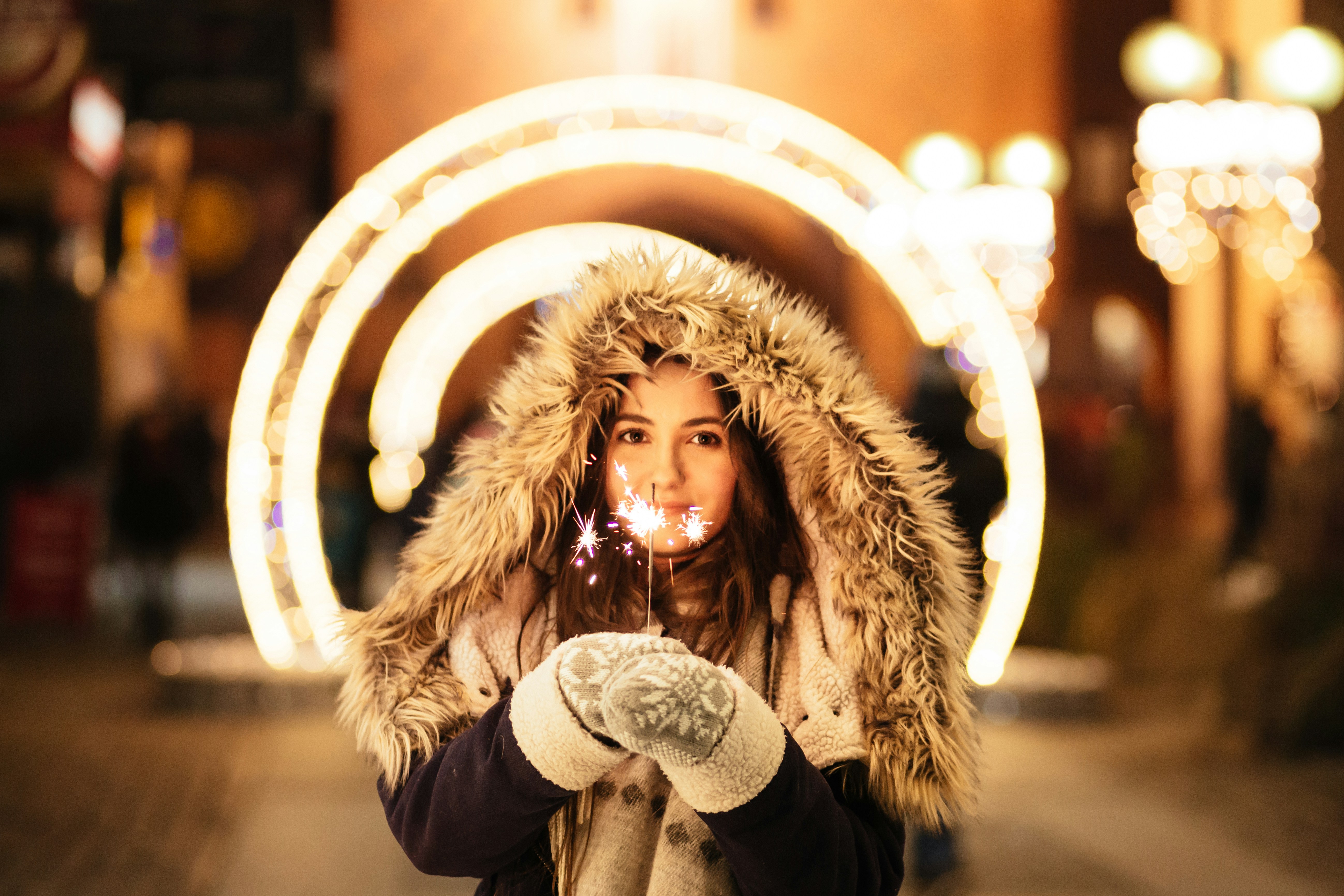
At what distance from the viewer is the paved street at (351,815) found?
5.19 m

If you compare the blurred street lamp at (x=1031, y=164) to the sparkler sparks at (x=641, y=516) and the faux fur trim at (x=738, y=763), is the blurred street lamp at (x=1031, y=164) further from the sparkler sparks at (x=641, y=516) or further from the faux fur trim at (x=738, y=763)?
the faux fur trim at (x=738, y=763)

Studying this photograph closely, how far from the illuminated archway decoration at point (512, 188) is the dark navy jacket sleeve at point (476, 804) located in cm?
389

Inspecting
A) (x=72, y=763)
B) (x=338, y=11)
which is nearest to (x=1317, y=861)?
(x=72, y=763)

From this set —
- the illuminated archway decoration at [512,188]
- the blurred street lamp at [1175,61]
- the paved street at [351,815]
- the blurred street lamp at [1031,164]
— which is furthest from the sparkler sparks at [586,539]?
the blurred street lamp at [1031,164]

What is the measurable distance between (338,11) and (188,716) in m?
9.68

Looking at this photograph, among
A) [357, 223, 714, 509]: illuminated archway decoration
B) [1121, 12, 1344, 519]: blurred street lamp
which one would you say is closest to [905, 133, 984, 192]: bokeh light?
[1121, 12, 1344, 519]: blurred street lamp

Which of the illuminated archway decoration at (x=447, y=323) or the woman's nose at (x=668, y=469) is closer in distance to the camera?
the woman's nose at (x=668, y=469)

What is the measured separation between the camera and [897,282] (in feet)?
19.8

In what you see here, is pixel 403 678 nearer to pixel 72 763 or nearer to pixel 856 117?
pixel 72 763

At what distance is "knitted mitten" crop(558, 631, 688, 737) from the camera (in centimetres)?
153

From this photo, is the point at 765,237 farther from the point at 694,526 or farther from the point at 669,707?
the point at 669,707

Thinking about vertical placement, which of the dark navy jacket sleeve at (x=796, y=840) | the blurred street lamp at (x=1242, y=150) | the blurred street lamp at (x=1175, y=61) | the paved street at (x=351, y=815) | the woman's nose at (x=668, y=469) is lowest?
the paved street at (x=351, y=815)

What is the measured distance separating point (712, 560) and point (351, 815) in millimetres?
4694

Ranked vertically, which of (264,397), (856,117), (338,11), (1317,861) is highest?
(338,11)
